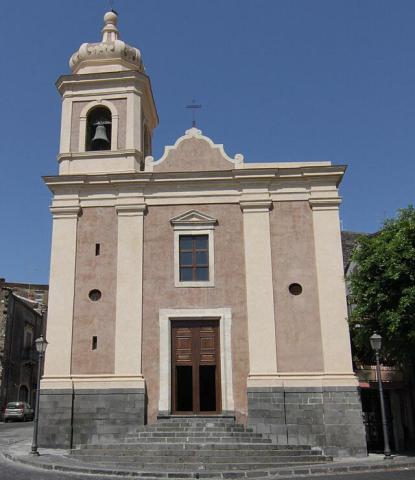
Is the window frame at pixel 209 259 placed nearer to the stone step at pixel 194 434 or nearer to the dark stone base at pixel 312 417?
the dark stone base at pixel 312 417

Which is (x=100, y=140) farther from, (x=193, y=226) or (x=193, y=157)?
(x=193, y=226)

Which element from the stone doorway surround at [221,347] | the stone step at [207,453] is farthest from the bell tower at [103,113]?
the stone step at [207,453]

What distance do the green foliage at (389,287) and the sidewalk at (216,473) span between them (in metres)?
3.42

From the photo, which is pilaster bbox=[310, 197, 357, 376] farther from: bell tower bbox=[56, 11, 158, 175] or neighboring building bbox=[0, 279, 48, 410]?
neighboring building bbox=[0, 279, 48, 410]

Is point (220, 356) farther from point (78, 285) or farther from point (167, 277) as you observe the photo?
point (78, 285)

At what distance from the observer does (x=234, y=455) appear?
53.4 feet

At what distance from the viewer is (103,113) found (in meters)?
22.5

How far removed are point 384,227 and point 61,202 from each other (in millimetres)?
10886

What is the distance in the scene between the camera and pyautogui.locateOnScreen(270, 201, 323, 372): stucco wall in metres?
19.0

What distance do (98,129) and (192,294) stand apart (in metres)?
7.20

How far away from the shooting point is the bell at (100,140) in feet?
71.5

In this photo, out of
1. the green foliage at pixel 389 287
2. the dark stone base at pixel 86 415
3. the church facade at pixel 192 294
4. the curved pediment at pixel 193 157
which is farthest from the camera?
the curved pediment at pixel 193 157

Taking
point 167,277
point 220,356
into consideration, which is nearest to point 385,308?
point 220,356

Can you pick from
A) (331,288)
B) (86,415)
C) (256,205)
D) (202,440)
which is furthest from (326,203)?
(86,415)
